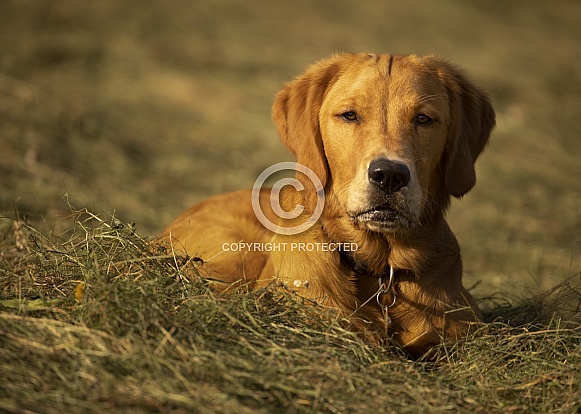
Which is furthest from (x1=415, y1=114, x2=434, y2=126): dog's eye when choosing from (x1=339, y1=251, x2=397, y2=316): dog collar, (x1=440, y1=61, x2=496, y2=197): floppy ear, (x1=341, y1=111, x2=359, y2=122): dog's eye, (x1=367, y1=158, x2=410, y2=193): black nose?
(x1=339, y1=251, x2=397, y2=316): dog collar

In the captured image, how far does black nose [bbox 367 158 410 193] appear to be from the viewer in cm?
352

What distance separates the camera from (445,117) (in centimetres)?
402

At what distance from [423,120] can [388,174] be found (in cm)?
55

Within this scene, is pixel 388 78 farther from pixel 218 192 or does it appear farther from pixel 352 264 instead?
pixel 218 192

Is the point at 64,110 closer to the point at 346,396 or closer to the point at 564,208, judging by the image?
the point at 564,208

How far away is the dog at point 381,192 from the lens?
146 inches

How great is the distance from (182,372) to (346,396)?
673 millimetres

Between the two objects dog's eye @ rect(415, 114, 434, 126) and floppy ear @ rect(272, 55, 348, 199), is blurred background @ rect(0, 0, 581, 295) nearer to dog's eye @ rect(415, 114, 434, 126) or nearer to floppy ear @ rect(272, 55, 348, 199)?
dog's eye @ rect(415, 114, 434, 126)

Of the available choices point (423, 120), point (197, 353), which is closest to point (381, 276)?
point (423, 120)

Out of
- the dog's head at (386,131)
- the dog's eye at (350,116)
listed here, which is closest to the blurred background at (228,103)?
the dog's head at (386,131)

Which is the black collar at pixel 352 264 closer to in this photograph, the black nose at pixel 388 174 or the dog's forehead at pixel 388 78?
the black nose at pixel 388 174

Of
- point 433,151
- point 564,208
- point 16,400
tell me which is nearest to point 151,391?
point 16,400

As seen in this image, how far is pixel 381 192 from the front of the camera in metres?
3.58

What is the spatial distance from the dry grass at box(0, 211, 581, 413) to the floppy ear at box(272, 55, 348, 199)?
0.79 metres
